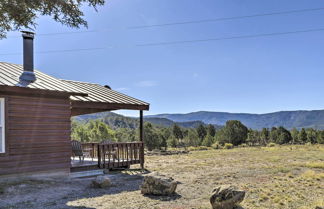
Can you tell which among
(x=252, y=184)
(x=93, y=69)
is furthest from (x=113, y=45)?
(x=252, y=184)

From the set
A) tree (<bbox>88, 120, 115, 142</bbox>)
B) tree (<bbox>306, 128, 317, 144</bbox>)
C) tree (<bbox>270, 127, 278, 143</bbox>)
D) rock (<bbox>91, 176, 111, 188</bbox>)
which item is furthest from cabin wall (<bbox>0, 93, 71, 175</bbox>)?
tree (<bbox>306, 128, 317, 144</bbox>)

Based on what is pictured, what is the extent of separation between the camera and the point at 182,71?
29.7m

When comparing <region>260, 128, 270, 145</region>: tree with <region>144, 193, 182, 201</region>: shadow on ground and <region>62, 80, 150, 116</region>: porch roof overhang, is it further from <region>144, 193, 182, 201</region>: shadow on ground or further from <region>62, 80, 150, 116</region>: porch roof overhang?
<region>144, 193, 182, 201</region>: shadow on ground

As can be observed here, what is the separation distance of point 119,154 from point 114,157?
2.09ft

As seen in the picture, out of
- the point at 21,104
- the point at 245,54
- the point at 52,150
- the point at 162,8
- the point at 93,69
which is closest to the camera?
the point at 21,104

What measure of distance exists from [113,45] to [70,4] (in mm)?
12935

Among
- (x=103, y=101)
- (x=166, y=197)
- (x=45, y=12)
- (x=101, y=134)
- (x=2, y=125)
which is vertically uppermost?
(x=45, y=12)

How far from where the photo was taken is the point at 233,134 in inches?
1284

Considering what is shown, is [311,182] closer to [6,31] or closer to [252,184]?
[252,184]

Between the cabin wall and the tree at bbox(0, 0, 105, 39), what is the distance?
6.23 feet

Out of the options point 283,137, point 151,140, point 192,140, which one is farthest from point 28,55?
point 283,137

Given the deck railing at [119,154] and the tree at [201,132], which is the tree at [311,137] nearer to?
the tree at [201,132]

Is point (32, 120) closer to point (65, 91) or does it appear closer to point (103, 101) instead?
point (65, 91)

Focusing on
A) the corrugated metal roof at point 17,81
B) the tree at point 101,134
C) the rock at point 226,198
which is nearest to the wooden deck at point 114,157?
the corrugated metal roof at point 17,81
